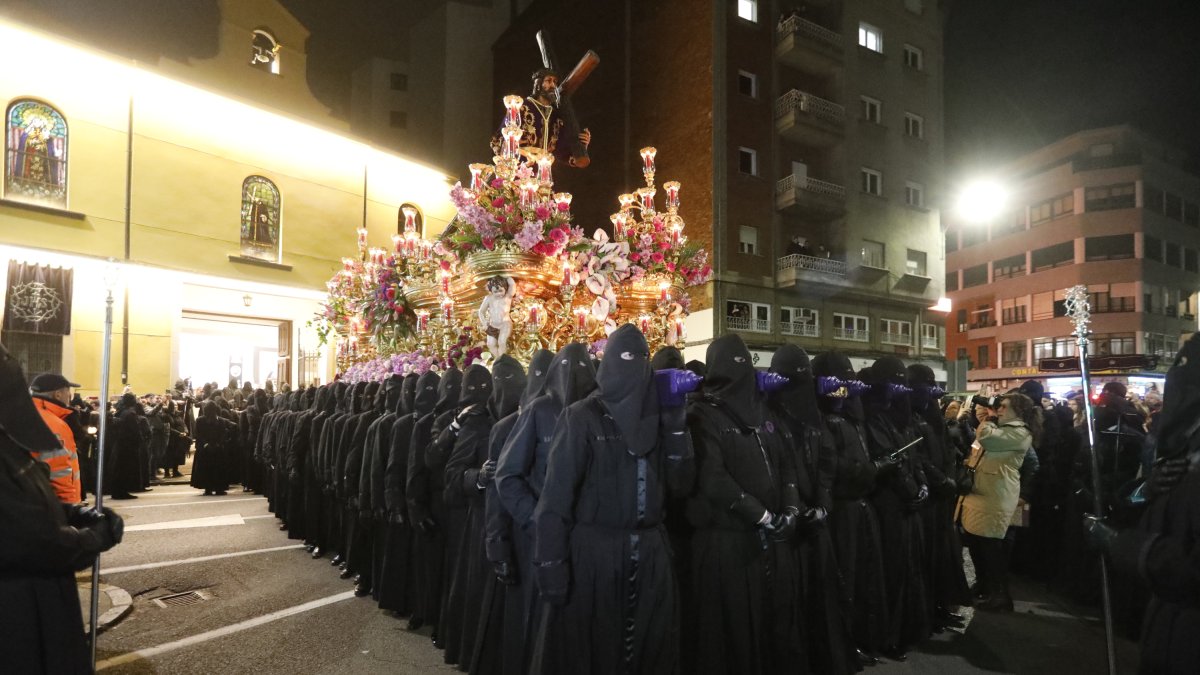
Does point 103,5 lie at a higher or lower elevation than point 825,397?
higher

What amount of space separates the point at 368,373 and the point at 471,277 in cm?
313

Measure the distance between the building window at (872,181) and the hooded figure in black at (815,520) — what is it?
25.4 metres

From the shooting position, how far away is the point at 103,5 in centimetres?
1722

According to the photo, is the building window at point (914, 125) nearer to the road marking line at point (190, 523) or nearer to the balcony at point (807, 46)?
the balcony at point (807, 46)

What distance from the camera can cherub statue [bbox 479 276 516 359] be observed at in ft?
28.1

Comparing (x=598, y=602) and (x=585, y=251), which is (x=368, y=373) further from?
(x=598, y=602)

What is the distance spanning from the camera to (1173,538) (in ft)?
8.94

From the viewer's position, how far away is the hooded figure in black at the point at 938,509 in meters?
6.24

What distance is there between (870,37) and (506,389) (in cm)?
2955

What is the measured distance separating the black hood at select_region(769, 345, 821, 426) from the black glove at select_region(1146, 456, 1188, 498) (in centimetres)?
237

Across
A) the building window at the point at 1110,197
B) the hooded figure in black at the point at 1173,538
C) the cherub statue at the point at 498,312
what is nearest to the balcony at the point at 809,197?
the cherub statue at the point at 498,312

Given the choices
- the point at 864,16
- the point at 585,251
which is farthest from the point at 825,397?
the point at 864,16

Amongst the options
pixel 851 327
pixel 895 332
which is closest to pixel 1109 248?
pixel 895 332

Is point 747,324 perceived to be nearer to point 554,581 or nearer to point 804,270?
point 804,270
